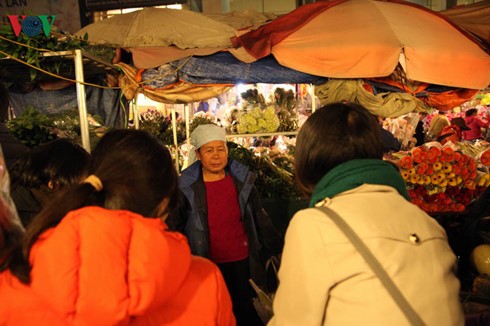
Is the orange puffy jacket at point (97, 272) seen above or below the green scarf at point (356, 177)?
below

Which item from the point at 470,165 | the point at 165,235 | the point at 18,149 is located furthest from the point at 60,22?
the point at 165,235

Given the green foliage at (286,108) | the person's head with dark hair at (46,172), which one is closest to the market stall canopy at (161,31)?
the green foliage at (286,108)

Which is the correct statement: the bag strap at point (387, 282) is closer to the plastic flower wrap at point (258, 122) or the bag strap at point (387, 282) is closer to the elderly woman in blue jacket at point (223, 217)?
the elderly woman in blue jacket at point (223, 217)

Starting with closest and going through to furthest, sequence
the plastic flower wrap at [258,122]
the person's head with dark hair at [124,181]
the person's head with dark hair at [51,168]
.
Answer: the person's head with dark hair at [124,181] < the person's head with dark hair at [51,168] < the plastic flower wrap at [258,122]

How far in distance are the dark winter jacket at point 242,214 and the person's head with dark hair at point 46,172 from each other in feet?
4.09

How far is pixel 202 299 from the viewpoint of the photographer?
135 cm

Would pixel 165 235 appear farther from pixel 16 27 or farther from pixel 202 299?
pixel 16 27

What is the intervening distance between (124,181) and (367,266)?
86 centimetres

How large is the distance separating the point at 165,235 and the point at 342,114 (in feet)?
2.87

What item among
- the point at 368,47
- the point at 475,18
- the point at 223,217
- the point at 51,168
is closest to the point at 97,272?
the point at 51,168

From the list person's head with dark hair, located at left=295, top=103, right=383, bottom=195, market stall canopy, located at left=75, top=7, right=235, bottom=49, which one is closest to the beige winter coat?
person's head with dark hair, located at left=295, top=103, right=383, bottom=195

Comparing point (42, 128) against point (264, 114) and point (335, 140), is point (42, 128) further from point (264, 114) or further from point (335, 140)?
point (335, 140)

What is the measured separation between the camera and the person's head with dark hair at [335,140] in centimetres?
158

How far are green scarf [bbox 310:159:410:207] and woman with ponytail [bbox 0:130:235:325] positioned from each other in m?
0.53
